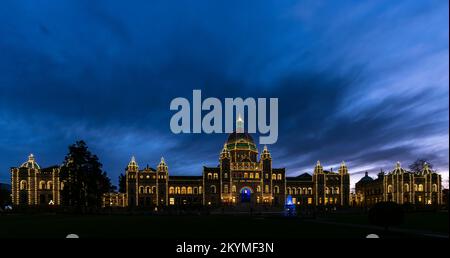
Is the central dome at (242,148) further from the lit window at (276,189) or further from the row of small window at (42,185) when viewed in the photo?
the row of small window at (42,185)

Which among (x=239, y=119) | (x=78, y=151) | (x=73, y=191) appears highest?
(x=239, y=119)

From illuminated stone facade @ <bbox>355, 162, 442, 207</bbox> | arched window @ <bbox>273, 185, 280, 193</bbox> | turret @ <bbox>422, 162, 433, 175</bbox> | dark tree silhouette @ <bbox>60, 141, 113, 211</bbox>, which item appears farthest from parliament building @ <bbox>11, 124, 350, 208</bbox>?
dark tree silhouette @ <bbox>60, 141, 113, 211</bbox>

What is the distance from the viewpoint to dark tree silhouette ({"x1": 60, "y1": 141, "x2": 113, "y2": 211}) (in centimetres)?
7769

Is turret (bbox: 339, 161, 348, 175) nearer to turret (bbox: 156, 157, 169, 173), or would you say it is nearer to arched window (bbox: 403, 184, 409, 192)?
arched window (bbox: 403, 184, 409, 192)

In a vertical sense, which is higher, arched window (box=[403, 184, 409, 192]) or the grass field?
the grass field

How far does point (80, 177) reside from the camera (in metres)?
78.7

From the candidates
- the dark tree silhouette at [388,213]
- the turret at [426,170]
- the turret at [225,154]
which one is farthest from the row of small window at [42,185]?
the turret at [426,170]

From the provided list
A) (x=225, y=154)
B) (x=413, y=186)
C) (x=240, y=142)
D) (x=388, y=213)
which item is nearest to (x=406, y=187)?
(x=413, y=186)

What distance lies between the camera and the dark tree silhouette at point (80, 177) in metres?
77.7

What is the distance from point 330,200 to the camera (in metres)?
133
